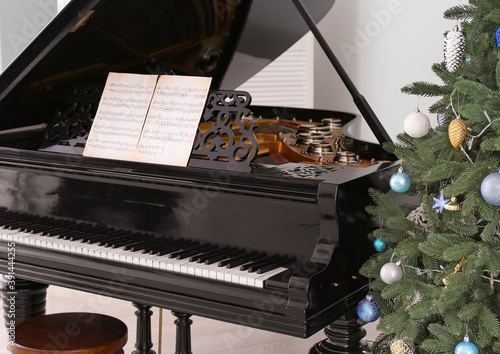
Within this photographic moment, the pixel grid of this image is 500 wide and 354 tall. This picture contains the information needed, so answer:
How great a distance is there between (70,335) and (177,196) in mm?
601

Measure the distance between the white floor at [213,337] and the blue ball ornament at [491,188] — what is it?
2.05m

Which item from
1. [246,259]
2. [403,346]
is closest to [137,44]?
[246,259]

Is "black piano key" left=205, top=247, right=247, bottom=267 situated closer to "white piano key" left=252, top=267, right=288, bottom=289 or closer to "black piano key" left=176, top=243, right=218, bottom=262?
"black piano key" left=176, top=243, right=218, bottom=262

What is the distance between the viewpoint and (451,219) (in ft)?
6.97

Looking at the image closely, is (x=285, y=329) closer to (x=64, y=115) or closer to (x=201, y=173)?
(x=201, y=173)

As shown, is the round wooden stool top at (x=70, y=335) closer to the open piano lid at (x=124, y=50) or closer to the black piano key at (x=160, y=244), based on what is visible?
the black piano key at (x=160, y=244)

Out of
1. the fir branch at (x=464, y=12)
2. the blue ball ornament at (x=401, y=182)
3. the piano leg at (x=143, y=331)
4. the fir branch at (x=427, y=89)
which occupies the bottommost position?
the piano leg at (x=143, y=331)

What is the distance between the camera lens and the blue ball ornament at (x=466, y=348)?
1.94 m

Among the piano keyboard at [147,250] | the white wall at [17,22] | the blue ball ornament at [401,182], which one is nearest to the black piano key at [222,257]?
the piano keyboard at [147,250]

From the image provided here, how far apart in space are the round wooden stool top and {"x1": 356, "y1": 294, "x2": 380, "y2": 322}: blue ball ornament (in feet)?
2.73

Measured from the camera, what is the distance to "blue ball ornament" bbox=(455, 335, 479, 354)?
6.37ft

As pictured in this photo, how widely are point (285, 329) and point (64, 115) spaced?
1265mm

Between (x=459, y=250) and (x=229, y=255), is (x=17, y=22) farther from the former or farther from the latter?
(x=459, y=250)

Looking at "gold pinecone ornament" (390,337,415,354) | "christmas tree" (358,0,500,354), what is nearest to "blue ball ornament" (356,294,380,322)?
"christmas tree" (358,0,500,354)
